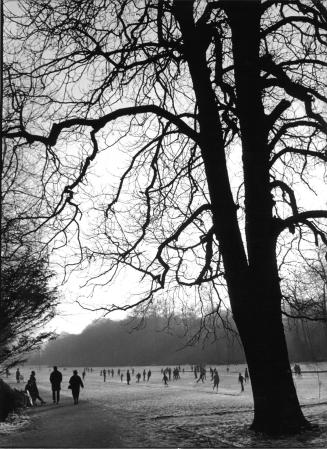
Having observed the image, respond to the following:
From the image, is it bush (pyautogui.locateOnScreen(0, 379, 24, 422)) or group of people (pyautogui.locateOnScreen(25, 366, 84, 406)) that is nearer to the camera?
bush (pyautogui.locateOnScreen(0, 379, 24, 422))

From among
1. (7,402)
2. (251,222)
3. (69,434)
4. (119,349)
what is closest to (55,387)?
(7,402)

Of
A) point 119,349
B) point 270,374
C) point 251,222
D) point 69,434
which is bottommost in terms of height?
point 69,434

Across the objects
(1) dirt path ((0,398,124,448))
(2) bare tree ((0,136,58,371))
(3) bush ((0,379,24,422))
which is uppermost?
(2) bare tree ((0,136,58,371))

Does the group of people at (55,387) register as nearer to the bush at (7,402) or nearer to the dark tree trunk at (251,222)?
the bush at (7,402)

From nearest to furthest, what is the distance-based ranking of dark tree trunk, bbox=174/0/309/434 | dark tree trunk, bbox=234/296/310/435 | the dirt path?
dark tree trunk, bbox=234/296/310/435, dark tree trunk, bbox=174/0/309/434, the dirt path

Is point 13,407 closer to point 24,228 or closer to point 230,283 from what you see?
point 24,228

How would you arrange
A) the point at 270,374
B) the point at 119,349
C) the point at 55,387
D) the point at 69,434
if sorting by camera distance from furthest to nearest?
1. the point at 119,349
2. the point at 55,387
3. the point at 69,434
4. the point at 270,374

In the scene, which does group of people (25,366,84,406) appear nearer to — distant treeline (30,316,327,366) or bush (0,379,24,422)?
bush (0,379,24,422)

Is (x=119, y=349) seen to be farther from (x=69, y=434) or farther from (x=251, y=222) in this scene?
(x=251, y=222)

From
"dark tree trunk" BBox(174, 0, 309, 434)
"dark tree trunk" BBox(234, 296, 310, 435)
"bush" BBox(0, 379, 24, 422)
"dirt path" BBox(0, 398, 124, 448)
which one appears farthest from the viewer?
"bush" BBox(0, 379, 24, 422)

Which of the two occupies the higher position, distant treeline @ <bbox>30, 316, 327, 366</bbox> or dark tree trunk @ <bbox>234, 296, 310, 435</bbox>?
distant treeline @ <bbox>30, 316, 327, 366</bbox>

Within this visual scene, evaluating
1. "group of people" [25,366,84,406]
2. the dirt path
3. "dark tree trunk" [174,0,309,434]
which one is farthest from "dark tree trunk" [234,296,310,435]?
"group of people" [25,366,84,406]

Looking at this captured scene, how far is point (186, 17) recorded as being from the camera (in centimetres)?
909

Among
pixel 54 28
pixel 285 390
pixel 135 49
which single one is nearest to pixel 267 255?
pixel 285 390
